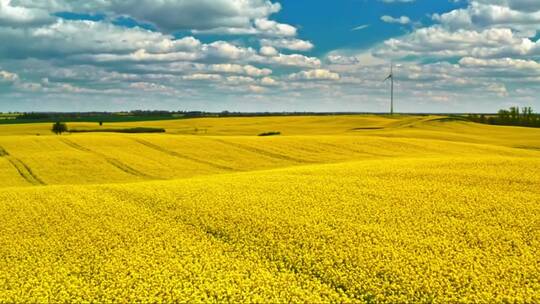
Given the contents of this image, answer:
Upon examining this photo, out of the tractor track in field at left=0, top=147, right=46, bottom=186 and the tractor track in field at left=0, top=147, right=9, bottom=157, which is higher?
the tractor track in field at left=0, top=147, right=9, bottom=157

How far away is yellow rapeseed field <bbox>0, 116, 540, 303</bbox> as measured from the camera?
1213 centimetres

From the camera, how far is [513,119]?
4646 inches

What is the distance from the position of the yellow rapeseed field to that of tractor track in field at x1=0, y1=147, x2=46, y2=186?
12.9 m

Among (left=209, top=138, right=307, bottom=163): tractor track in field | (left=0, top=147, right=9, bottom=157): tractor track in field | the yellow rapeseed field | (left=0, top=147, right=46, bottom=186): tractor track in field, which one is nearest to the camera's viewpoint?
the yellow rapeseed field

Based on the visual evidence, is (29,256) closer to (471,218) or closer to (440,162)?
(471,218)

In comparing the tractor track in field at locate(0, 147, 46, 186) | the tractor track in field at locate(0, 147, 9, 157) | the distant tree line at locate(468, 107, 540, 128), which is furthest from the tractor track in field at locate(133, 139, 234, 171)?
the distant tree line at locate(468, 107, 540, 128)

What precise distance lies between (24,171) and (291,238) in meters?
31.9

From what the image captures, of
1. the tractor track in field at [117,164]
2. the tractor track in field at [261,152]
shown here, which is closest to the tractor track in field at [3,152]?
the tractor track in field at [117,164]

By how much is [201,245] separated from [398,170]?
13093mm

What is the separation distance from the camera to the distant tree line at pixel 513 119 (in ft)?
371

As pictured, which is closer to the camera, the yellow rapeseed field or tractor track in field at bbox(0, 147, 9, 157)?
the yellow rapeseed field

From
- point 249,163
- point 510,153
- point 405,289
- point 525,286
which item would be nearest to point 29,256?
point 405,289

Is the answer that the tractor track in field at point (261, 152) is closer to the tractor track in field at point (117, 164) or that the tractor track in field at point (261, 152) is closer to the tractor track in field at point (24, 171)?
the tractor track in field at point (117, 164)

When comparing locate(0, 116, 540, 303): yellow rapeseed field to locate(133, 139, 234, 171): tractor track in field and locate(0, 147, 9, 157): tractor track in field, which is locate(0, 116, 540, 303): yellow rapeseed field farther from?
locate(0, 147, 9, 157): tractor track in field
